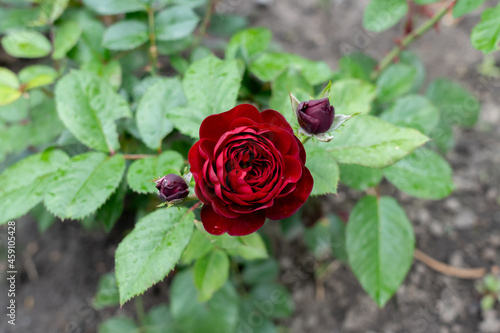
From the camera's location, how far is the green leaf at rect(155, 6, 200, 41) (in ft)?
4.79

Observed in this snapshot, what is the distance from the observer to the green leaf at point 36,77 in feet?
4.38

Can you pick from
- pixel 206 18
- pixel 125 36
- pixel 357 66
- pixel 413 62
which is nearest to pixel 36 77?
pixel 125 36

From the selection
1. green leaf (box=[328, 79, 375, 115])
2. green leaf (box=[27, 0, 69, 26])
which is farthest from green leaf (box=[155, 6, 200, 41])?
green leaf (box=[328, 79, 375, 115])

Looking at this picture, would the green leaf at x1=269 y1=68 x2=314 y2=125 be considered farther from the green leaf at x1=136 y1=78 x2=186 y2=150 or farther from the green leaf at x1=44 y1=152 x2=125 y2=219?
the green leaf at x1=44 y1=152 x2=125 y2=219

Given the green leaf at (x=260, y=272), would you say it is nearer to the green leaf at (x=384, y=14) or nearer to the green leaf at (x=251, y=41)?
the green leaf at (x=251, y=41)

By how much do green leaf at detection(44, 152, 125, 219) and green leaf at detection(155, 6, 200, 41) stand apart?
24.5 inches

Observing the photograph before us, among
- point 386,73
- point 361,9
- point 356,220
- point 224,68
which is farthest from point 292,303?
point 361,9

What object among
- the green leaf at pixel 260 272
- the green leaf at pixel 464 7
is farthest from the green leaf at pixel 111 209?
the green leaf at pixel 464 7

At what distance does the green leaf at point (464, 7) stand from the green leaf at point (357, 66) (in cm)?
49

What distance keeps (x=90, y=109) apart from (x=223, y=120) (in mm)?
595

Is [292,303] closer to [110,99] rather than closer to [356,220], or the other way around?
[356,220]

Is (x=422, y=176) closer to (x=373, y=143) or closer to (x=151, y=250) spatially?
(x=373, y=143)

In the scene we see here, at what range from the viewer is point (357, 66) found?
5.49 feet

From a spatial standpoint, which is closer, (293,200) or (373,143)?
(293,200)
